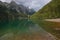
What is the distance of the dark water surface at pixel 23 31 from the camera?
234cm

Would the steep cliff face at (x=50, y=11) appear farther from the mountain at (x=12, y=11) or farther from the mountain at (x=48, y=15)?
the mountain at (x=12, y=11)

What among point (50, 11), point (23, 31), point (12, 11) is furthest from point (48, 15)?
point (12, 11)

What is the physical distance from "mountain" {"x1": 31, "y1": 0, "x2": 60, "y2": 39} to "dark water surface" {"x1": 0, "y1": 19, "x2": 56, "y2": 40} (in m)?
0.09

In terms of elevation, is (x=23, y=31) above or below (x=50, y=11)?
below

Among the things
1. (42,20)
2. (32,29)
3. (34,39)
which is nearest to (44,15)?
(42,20)

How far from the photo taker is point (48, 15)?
2.47 m

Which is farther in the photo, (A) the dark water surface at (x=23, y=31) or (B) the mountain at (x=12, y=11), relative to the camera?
(B) the mountain at (x=12, y=11)

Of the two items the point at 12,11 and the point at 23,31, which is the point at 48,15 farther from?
the point at 12,11

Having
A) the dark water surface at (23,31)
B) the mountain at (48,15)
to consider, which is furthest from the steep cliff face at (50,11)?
the dark water surface at (23,31)

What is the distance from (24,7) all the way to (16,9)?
16 centimetres

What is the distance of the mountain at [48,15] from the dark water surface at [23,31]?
9 centimetres

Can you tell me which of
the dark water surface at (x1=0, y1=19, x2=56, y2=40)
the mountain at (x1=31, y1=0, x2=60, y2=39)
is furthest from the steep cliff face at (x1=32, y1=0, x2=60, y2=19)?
the dark water surface at (x1=0, y1=19, x2=56, y2=40)

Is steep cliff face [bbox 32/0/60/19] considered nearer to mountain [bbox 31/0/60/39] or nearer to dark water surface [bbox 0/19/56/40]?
mountain [bbox 31/0/60/39]

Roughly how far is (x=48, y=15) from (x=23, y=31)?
55cm
